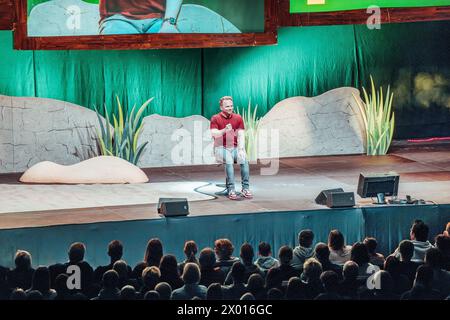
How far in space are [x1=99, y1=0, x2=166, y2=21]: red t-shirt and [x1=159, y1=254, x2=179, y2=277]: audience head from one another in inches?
149

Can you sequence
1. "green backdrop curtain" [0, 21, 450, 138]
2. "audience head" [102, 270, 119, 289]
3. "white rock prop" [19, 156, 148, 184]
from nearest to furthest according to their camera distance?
"audience head" [102, 270, 119, 289], "white rock prop" [19, 156, 148, 184], "green backdrop curtain" [0, 21, 450, 138]

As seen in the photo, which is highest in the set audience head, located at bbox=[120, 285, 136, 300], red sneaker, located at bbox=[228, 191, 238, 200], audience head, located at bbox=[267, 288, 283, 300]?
red sneaker, located at bbox=[228, 191, 238, 200]

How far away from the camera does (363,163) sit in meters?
13.4

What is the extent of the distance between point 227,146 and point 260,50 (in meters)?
2.63

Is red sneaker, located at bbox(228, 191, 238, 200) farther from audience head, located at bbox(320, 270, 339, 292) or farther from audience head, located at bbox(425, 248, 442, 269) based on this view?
audience head, located at bbox(425, 248, 442, 269)

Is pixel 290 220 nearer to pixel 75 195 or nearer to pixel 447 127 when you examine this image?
pixel 75 195

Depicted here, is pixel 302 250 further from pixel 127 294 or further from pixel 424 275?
pixel 127 294

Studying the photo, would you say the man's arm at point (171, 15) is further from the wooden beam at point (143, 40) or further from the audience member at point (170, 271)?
the audience member at point (170, 271)

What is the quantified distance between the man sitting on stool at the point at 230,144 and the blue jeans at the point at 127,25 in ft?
6.37

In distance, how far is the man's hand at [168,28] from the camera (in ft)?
42.4

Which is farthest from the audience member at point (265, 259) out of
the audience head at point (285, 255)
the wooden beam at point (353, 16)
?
the wooden beam at point (353, 16)

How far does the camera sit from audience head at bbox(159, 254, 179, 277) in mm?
9758

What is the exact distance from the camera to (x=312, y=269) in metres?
9.98

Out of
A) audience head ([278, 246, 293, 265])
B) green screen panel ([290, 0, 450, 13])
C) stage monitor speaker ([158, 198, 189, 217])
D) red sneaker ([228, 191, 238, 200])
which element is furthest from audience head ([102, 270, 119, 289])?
green screen panel ([290, 0, 450, 13])
